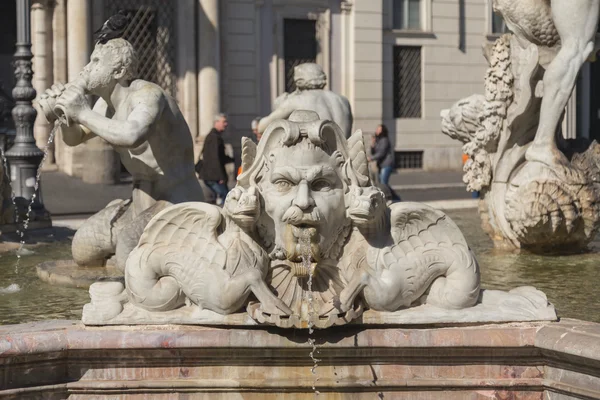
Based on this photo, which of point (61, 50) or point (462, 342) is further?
point (61, 50)

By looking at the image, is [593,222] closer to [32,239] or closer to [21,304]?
[21,304]

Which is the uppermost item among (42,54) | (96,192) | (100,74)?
(42,54)

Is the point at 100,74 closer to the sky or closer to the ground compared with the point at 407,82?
closer to the ground

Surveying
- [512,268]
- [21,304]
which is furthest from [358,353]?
[512,268]

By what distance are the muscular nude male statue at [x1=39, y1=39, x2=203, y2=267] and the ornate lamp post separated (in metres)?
4.81

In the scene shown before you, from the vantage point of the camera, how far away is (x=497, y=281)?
7.02m

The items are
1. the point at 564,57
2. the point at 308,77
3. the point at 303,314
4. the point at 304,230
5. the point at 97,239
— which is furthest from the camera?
the point at 308,77

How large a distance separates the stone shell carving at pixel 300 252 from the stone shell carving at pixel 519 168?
3388 millimetres

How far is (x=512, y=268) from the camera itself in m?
7.68

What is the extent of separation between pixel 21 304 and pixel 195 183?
1.31 m

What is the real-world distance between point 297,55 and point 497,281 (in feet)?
67.4

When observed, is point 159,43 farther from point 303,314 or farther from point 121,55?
point 303,314

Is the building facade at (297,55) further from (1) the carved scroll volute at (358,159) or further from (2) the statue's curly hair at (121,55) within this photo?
(1) the carved scroll volute at (358,159)

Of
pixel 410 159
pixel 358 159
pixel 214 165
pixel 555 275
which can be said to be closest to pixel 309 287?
pixel 358 159
